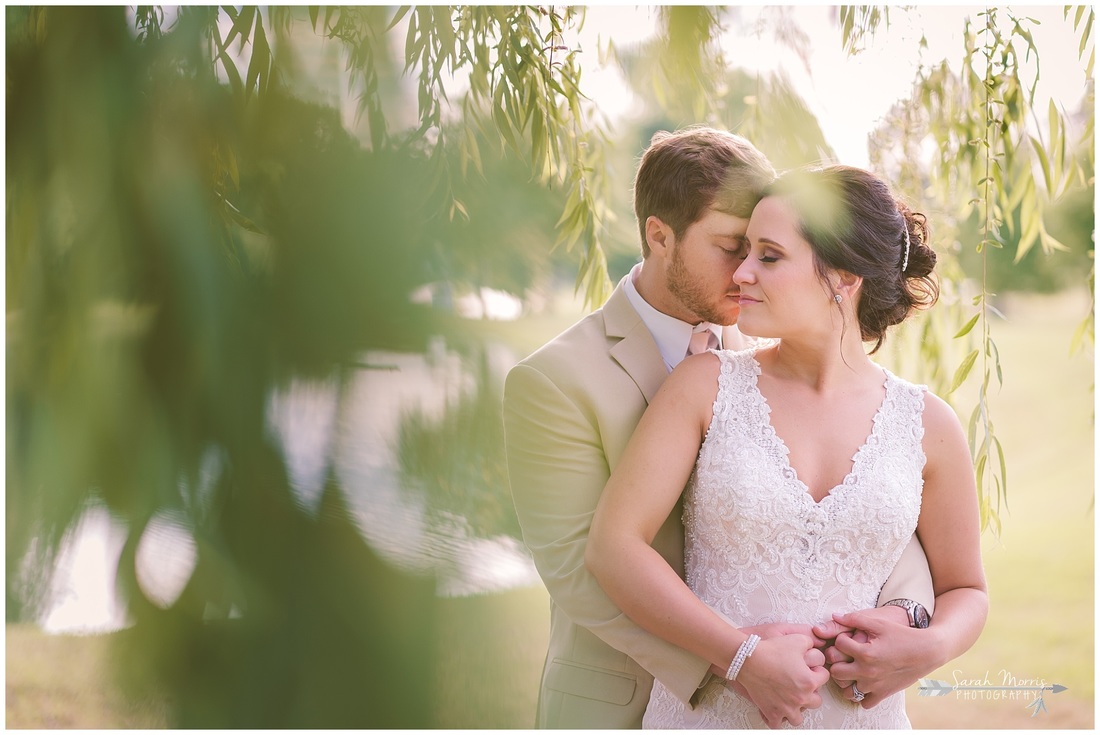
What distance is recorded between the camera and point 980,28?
5.08 ft

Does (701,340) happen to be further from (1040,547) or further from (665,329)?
(1040,547)

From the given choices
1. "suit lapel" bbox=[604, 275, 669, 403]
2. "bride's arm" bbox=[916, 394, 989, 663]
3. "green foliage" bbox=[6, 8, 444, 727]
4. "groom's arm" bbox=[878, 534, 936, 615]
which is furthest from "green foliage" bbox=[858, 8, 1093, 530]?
"green foliage" bbox=[6, 8, 444, 727]

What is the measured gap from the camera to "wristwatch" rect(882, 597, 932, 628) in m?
1.35

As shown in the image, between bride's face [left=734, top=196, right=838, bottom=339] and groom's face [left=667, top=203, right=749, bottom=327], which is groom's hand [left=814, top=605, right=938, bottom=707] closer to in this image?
bride's face [left=734, top=196, right=838, bottom=339]

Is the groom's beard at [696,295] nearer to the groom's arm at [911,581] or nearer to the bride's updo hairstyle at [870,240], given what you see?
the bride's updo hairstyle at [870,240]

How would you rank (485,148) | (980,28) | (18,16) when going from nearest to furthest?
(18,16), (485,148), (980,28)

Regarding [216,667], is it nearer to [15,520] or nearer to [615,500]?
[15,520]

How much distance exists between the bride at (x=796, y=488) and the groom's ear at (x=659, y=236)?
10.1 inches

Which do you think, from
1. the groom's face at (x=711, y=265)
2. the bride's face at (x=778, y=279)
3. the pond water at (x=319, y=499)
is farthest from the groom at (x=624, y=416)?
the pond water at (x=319, y=499)

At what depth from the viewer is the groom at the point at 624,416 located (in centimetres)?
140

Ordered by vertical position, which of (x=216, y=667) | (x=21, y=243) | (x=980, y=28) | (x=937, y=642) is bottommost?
(x=937, y=642)

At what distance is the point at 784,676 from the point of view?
1264 mm

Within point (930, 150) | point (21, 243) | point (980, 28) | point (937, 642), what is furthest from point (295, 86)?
point (930, 150)

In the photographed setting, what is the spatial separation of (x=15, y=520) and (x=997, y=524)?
147 centimetres
